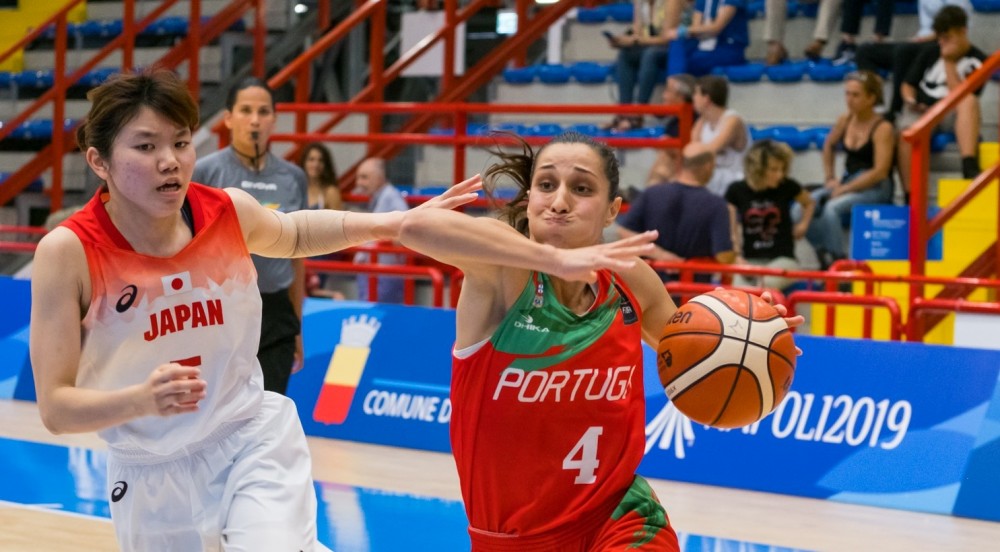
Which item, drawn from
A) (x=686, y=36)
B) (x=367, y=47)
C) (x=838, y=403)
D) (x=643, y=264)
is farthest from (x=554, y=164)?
→ (x=367, y=47)

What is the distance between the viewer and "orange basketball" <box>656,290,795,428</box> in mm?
3967

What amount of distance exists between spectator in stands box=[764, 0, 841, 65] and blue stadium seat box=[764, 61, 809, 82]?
0.14 meters

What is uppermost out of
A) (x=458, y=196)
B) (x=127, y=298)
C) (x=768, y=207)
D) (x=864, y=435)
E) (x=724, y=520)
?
(x=458, y=196)

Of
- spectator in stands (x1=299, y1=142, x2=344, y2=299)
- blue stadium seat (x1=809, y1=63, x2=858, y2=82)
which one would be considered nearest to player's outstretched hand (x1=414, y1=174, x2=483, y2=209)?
spectator in stands (x1=299, y1=142, x2=344, y2=299)

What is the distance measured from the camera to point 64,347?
11.2 feet

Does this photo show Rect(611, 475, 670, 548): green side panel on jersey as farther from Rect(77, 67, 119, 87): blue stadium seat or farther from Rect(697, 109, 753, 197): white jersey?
Rect(77, 67, 119, 87): blue stadium seat

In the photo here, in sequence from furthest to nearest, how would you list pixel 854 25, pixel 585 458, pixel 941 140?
1. pixel 854 25
2. pixel 941 140
3. pixel 585 458

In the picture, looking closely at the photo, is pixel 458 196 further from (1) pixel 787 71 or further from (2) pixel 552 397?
(1) pixel 787 71

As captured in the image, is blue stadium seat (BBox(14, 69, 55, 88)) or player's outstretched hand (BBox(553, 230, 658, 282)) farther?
blue stadium seat (BBox(14, 69, 55, 88))

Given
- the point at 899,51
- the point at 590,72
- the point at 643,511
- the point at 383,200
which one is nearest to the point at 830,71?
the point at 899,51

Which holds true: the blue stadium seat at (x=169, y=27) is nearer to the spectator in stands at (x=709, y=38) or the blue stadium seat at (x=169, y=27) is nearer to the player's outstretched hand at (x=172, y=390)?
the spectator in stands at (x=709, y=38)

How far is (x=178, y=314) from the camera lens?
11.9 ft

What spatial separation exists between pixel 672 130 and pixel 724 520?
174 inches

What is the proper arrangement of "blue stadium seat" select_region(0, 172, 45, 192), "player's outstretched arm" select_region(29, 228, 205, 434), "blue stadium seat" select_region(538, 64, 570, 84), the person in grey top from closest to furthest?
"player's outstretched arm" select_region(29, 228, 205, 434) < the person in grey top < "blue stadium seat" select_region(538, 64, 570, 84) < "blue stadium seat" select_region(0, 172, 45, 192)
